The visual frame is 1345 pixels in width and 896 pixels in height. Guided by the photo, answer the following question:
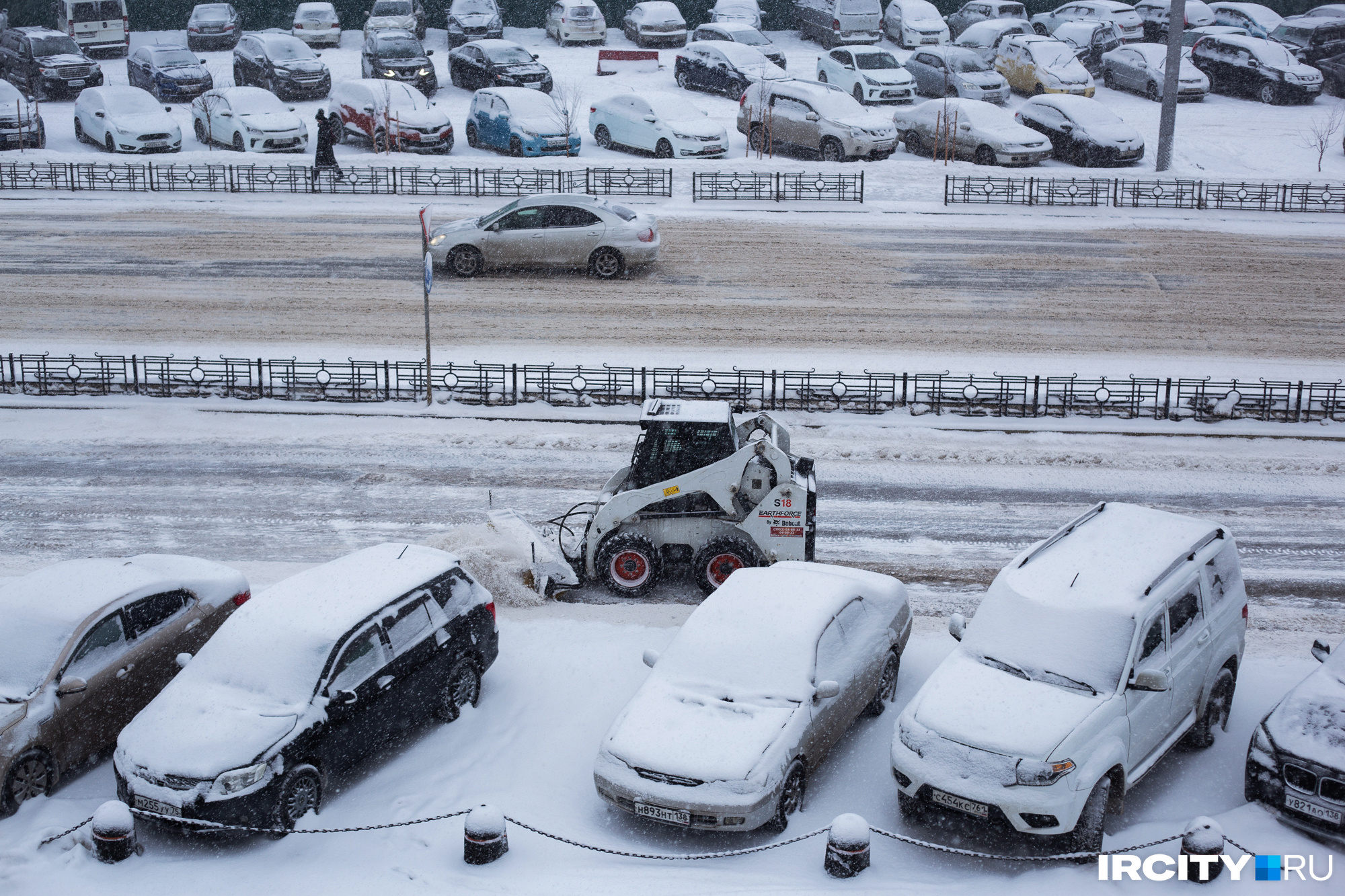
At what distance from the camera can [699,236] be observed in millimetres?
26922

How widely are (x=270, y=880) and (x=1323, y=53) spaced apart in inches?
1719

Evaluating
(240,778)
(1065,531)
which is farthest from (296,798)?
(1065,531)

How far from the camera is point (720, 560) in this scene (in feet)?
42.0

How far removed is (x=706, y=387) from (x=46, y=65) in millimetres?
28613

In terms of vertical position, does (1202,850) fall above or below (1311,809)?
above

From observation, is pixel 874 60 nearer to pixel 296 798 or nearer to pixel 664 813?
pixel 664 813

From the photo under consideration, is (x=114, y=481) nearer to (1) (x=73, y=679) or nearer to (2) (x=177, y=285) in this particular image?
(1) (x=73, y=679)

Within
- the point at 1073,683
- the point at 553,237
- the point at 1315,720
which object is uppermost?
the point at 553,237

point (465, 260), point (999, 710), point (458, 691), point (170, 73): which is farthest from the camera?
point (170, 73)

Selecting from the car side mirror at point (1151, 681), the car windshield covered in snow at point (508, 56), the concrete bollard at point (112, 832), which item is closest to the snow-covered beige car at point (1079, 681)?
the car side mirror at point (1151, 681)

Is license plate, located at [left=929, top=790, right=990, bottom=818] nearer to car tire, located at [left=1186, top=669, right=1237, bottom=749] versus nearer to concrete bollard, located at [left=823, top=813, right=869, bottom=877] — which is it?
concrete bollard, located at [left=823, top=813, right=869, bottom=877]

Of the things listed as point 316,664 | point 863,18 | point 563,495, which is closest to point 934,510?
point 563,495

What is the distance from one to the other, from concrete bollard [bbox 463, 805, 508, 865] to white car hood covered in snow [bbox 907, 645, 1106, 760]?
2952mm

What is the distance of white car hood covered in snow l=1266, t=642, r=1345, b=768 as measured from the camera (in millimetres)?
8953
